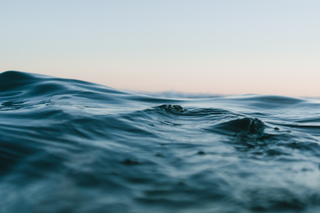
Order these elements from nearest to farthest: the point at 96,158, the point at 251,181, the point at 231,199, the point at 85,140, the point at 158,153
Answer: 1. the point at 231,199
2. the point at 251,181
3. the point at 96,158
4. the point at 158,153
5. the point at 85,140

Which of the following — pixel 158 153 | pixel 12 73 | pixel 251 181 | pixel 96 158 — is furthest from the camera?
pixel 12 73

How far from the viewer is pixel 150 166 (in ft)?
7.36

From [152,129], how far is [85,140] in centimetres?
107

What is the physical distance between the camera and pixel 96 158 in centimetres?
233

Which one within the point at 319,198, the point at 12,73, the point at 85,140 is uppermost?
the point at 12,73

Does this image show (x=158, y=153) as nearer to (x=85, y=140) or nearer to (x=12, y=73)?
(x=85, y=140)

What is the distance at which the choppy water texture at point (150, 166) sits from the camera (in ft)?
5.53

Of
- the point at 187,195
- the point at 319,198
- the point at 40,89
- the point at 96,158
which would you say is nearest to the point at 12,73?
the point at 40,89

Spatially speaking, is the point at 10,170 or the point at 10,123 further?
the point at 10,123

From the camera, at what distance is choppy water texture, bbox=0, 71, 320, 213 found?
5.53 feet

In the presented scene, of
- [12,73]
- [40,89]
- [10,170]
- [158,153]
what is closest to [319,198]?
[158,153]

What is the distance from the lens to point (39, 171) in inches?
80.4

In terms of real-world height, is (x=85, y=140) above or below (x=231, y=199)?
above

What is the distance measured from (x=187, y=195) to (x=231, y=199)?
309 mm
